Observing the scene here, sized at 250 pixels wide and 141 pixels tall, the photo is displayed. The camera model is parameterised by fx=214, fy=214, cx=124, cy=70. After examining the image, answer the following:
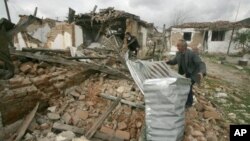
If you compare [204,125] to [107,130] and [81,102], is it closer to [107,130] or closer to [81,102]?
[107,130]

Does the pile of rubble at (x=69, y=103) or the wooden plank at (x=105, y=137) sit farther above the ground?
the pile of rubble at (x=69, y=103)

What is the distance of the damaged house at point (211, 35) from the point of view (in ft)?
63.1

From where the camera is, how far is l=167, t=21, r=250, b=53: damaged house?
19.2m

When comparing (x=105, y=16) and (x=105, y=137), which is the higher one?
(x=105, y=16)

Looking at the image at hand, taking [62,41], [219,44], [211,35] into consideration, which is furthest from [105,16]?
[219,44]

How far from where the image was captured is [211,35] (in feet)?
66.7

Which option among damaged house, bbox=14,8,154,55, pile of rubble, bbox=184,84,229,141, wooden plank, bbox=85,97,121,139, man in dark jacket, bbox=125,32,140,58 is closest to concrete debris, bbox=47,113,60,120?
wooden plank, bbox=85,97,121,139

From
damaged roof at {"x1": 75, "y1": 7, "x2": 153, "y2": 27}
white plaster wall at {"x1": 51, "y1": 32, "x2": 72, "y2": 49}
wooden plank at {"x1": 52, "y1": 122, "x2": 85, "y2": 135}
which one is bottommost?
wooden plank at {"x1": 52, "y1": 122, "x2": 85, "y2": 135}

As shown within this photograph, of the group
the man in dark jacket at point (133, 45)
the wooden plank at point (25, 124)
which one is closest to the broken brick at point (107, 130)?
the wooden plank at point (25, 124)

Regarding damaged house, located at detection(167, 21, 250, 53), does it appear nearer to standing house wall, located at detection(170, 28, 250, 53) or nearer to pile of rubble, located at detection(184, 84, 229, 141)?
standing house wall, located at detection(170, 28, 250, 53)

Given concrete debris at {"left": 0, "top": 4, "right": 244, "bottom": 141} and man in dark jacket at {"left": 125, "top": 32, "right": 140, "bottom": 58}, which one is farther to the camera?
man in dark jacket at {"left": 125, "top": 32, "right": 140, "bottom": 58}

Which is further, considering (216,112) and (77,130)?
(216,112)

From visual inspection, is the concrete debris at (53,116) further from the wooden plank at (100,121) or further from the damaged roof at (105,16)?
the damaged roof at (105,16)

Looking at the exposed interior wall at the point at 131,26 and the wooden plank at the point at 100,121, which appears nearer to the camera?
the wooden plank at the point at 100,121
